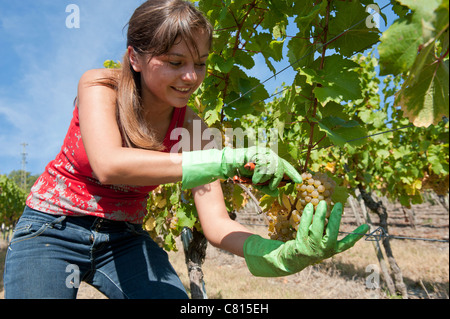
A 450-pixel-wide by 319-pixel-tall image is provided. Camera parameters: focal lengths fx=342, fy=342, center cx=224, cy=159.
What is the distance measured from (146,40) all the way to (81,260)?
0.92 meters

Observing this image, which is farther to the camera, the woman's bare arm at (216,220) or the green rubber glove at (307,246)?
the woman's bare arm at (216,220)

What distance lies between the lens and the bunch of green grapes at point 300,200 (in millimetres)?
1364

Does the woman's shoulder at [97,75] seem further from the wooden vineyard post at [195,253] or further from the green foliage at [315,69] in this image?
the wooden vineyard post at [195,253]

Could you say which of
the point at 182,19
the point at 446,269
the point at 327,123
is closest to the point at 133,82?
the point at 182,19

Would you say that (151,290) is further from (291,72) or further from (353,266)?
(353,266)

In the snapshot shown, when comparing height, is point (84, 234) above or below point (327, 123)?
below

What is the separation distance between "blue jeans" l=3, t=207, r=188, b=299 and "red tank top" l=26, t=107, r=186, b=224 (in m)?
0.04

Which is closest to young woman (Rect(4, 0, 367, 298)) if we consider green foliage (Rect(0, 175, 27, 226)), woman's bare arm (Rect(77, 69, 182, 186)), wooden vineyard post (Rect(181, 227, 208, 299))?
woman's bare arm (Rect(77, 69, 182, 186))

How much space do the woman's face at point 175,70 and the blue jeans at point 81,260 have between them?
2.04 ft

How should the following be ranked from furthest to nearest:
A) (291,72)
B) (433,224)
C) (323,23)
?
(433,224) < (291,72) < (323,23)

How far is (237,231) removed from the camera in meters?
1.39

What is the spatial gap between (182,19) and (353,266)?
7847 mm

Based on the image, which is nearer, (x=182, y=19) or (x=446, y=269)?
(x=182, y=19)

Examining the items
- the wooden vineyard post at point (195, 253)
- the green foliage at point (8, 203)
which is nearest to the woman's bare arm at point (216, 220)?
the wooden vineyard post at point (195, 253)
